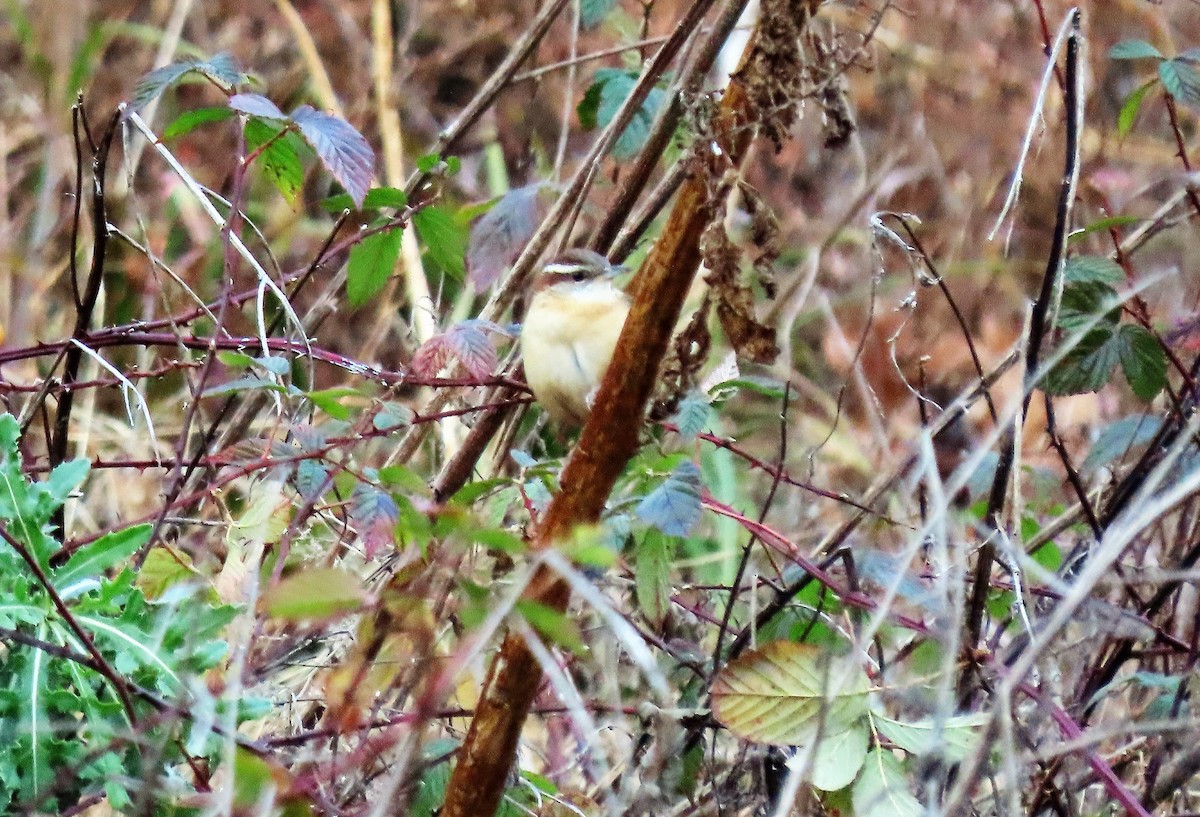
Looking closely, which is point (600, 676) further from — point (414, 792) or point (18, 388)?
point (18, 388)

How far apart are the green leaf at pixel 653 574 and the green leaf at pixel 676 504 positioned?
0.38 ft

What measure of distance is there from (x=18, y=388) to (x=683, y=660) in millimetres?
1106

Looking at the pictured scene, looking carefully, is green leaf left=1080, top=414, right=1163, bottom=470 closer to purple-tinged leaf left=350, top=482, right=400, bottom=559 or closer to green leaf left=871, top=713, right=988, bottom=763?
green leaf left=871, top=713, right=988, bottom=763

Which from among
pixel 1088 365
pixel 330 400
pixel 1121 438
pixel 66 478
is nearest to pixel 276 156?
pixel 330 400

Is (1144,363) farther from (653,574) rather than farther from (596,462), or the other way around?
(596,462)

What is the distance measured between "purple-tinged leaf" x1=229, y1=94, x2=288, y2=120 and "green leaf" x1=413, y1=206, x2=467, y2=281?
0.35 metres

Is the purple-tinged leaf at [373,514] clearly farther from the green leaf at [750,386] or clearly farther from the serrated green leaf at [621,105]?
the serrated green leaf at [621,105]

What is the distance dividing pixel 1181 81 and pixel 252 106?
1407 millimetres

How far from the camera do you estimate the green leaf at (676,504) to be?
5.16 feet

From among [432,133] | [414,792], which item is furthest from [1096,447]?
[432,133]

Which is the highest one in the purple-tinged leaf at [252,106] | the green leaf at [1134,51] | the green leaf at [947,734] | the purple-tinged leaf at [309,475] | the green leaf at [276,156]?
the green leaf at [1134,51]

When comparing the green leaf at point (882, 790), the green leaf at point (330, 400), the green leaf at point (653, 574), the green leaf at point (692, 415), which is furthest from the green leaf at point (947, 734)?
the green leaf at point (330, 400)

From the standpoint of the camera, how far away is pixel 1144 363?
77.5 inches

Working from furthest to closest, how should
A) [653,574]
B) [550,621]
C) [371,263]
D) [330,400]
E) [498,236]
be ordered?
[498,236] < [371,263] < [653,574] < [330,400] < [550,621]
